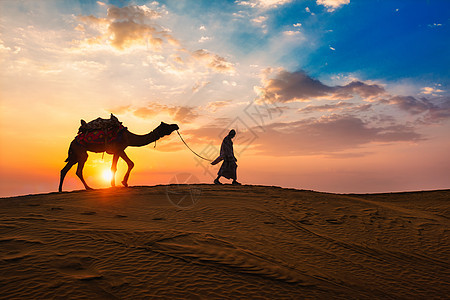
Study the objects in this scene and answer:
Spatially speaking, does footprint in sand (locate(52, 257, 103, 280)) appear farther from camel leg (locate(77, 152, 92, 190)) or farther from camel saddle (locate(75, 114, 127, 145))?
camel saddle (locate(75, 114, 127, 145))

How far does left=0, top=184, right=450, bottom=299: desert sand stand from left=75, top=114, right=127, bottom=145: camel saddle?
10.5 ft

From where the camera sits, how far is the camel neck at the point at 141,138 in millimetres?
14437

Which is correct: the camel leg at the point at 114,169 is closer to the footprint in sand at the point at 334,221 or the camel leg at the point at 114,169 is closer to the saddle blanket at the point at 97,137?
the saddle blanket at the point at 97,137

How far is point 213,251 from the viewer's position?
6277 mm

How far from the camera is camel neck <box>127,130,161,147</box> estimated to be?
1444 cm

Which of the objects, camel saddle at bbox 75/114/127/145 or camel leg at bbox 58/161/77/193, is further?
camel leg at bbox 58/161/77/193

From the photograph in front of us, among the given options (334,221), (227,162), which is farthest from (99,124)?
(334,221)

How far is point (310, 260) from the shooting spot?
6523 millimetres

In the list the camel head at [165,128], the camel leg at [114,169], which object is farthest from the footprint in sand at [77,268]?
the camel head at [165,128]

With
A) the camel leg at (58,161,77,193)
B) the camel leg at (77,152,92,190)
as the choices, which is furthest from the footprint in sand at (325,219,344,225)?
the camel leg at (58,161,77,193)

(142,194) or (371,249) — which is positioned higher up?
(142,194)

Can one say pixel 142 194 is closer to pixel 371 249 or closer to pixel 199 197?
pixel 199 197

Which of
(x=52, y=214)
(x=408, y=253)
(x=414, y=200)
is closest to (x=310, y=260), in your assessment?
(x=408, y=253)

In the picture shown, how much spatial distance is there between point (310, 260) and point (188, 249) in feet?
8.29
